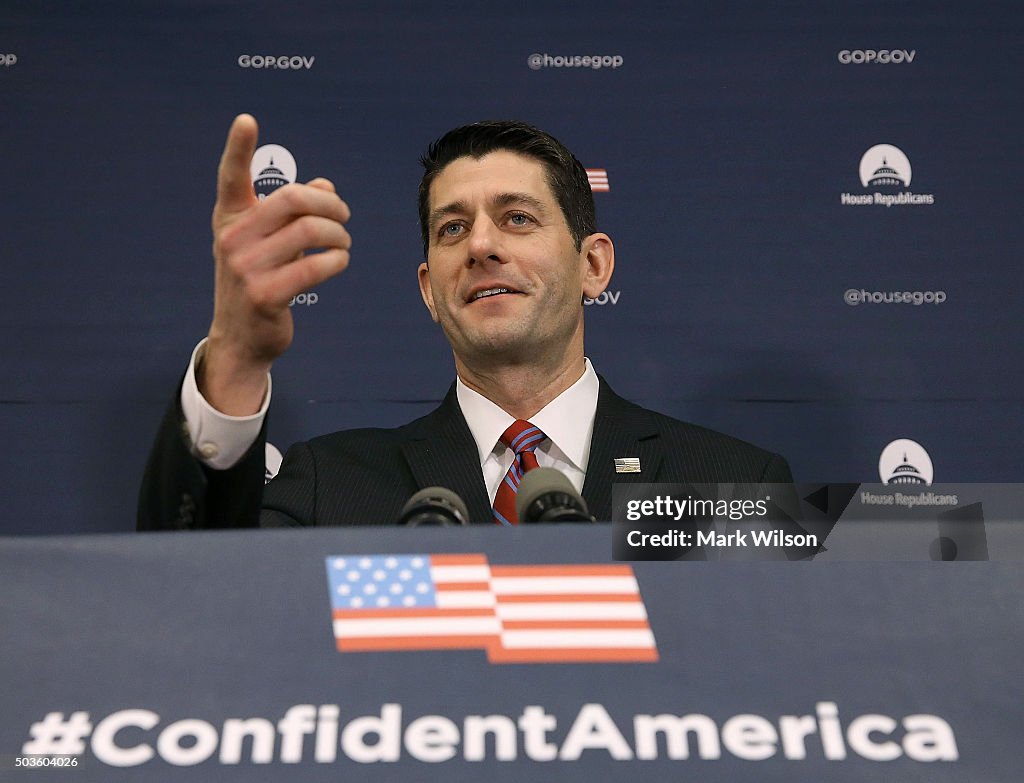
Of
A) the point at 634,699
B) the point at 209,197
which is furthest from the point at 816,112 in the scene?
the point at 634,699

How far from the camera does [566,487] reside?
93cm

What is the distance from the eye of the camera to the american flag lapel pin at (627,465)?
5.70 feet

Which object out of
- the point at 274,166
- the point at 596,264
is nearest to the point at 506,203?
the point at 596,264

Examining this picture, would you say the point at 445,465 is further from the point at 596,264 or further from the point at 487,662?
the point at 487,662

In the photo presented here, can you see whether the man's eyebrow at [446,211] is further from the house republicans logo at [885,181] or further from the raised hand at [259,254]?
the house republicans logo at [885,181]

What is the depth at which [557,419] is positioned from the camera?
188 cm

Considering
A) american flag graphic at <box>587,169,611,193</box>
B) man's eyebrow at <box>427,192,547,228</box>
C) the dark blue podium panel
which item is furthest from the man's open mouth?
the dark blue podium panel

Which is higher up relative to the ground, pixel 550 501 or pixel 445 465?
pixel 445 465

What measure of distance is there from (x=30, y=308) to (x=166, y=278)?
29cm

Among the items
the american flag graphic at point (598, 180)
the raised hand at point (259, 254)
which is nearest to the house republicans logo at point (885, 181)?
the american flag graphic at point (598, 180)

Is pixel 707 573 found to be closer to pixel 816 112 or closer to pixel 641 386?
pixel 641 386

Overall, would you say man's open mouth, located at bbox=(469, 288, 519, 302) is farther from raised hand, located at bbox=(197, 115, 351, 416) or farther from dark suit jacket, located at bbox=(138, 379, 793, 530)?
raised hand, located at bbox=(197, 115, 351, 416)

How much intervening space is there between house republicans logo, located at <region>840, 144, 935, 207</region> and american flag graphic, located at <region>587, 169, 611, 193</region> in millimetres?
518

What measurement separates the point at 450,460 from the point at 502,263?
0.38m
